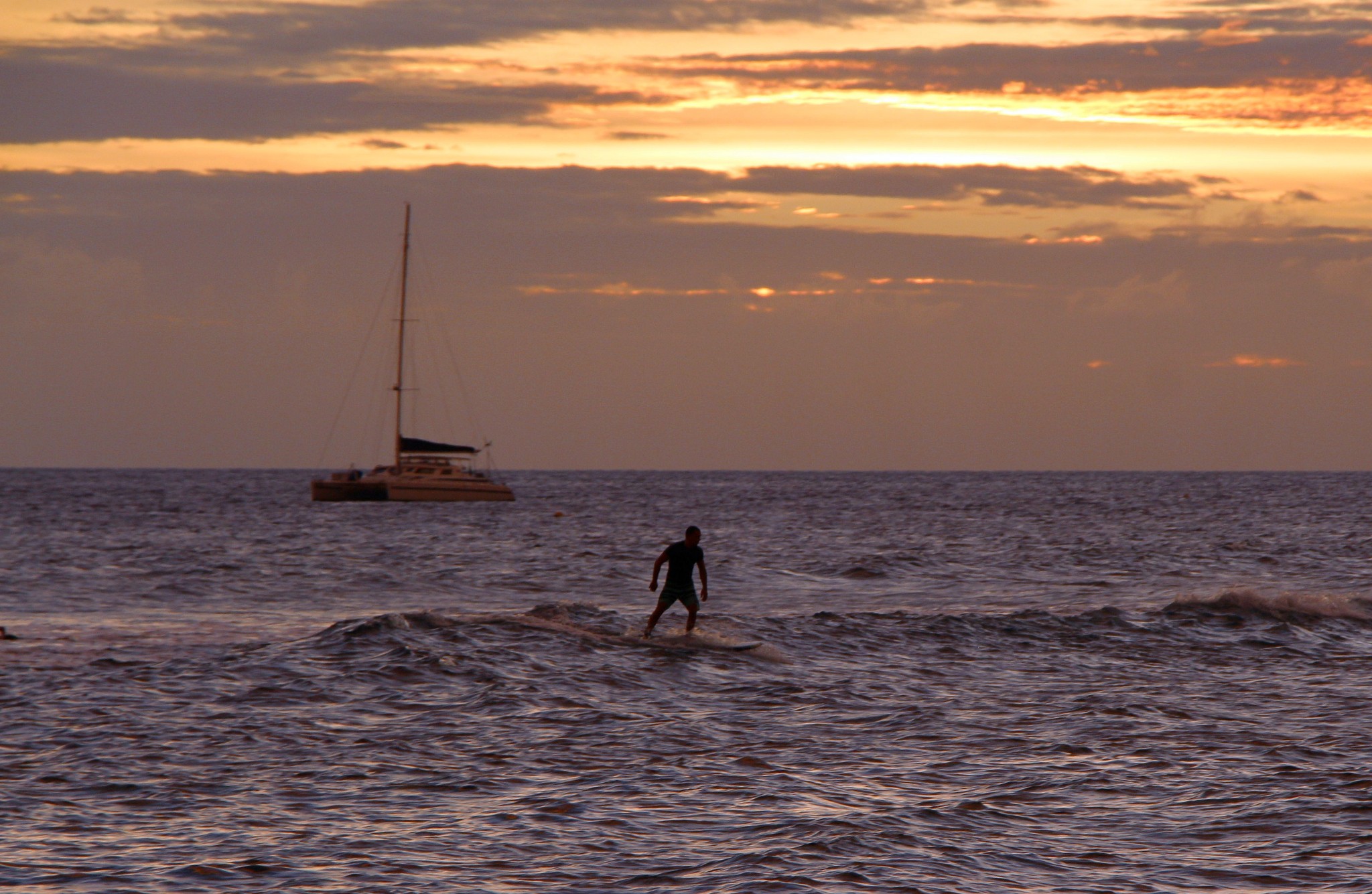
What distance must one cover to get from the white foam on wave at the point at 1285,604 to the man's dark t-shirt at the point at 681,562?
10899mm

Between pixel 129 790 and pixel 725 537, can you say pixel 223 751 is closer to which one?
pixel 129 790

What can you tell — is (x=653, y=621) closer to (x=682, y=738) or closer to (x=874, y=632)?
(x=874, y=632)

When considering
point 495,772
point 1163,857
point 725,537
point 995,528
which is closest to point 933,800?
point 1163,857

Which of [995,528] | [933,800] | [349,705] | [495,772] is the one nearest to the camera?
[933,800]

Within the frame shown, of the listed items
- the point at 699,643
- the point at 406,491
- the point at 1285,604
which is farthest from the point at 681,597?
the point at 406,491

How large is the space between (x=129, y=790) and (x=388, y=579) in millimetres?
25507

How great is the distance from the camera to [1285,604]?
27312 millimetres

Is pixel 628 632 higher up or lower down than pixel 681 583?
lower down

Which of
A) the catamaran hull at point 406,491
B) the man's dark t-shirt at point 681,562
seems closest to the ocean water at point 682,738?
the man's dark t-shirt at point 681,562

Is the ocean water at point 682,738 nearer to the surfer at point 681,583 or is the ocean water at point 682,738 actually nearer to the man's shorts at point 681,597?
the surfer at point 681,583

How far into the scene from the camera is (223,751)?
513 inches

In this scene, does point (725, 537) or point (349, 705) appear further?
point (725, 537)

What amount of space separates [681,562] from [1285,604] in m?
13.0

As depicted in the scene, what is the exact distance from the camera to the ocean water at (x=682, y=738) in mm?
9492
